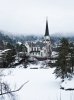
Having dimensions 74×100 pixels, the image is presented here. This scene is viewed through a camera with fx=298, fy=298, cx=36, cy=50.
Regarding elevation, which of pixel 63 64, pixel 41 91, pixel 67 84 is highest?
pixel 63 64

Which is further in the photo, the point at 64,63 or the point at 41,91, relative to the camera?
the point at 64,63

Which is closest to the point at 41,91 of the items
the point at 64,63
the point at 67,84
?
the point at 67,84

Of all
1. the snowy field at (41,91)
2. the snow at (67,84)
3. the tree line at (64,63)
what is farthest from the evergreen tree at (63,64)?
the snow at (67,84)

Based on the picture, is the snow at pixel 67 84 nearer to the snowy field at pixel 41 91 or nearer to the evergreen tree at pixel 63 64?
the snowy field at pixel 41 91

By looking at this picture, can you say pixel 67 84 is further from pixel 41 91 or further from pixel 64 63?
pixel 64 63

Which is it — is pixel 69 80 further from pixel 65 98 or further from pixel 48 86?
pixel 65 98

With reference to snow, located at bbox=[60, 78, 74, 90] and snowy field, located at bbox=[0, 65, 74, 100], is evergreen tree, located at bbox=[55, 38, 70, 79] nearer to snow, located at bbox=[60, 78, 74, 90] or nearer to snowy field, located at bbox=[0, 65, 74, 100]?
snowy field, located at bbox=[0, 65, 74, 100]

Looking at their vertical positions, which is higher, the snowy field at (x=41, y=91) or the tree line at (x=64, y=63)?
the tree line at (x=64, y=63)

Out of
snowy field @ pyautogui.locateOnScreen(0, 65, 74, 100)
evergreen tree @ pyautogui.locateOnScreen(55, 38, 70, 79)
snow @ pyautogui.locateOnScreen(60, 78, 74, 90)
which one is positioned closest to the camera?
snowy field @ pyautogui.locateOnScreen(0, 65, 74, 100)

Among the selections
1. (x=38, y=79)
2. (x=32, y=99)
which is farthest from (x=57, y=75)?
(x=32, y=99)

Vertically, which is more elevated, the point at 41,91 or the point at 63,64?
the point at 63,64

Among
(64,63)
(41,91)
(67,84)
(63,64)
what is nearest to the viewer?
(41,91)

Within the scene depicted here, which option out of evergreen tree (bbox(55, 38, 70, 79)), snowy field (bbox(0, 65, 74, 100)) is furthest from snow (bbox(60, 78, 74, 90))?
evergreen tree (bbox(55, 38, 70, 79))
